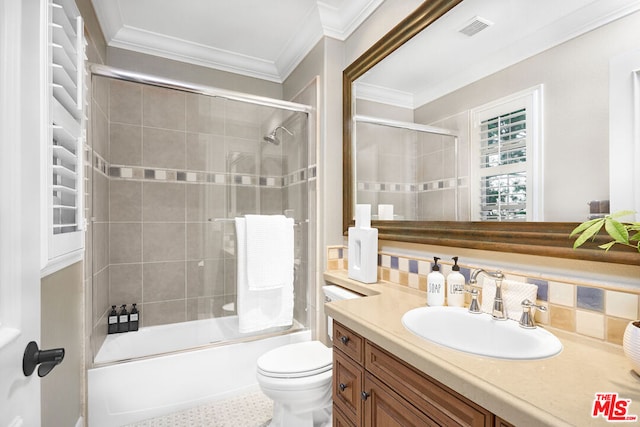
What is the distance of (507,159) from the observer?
1138 millimetres

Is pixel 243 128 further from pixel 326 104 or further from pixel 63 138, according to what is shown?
pixel 63 138

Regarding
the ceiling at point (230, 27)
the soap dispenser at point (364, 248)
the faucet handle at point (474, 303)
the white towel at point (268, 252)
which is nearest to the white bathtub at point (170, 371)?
the white towel at point (268, 252)

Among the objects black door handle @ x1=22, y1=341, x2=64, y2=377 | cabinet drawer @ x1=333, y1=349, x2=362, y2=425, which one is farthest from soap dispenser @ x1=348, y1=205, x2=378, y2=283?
black door handle @ x1=22, y1=341, x2=64, y2=377

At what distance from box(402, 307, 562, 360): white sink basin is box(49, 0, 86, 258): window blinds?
1.26m

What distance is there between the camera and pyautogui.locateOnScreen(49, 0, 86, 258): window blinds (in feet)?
3.42

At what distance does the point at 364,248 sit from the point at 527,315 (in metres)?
0.85

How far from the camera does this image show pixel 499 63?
1179 millimetres

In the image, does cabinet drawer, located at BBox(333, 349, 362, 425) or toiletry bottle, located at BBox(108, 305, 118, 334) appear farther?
toiletry bottle, located at BBox(108, 305, 118, 334)

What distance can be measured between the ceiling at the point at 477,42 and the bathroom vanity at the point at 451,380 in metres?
0.96

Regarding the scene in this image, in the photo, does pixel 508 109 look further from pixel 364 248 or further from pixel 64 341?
pixel 64 341

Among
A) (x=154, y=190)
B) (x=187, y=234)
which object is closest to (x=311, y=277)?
(x=187, y=234)

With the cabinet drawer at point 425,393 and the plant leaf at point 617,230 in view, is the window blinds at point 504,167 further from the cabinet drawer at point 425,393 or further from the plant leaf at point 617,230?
the cabinet drawer at point 425,393

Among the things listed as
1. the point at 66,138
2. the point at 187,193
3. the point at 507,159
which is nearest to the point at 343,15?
the point at 507,159

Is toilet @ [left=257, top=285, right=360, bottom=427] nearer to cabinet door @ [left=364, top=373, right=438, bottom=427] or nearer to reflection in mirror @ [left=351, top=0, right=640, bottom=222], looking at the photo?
cabinet door @ [left=364, top=373, right=438, bottom=427]
